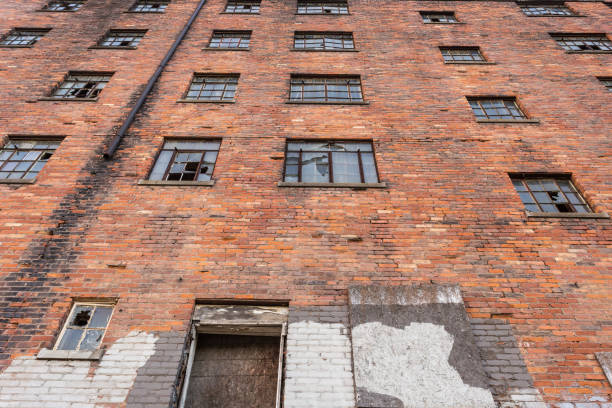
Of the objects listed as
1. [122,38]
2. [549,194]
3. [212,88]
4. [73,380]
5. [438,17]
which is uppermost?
[438,17]

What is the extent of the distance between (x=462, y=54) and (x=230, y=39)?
8722 millimetres

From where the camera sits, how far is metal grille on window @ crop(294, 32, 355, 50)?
11.3 metres

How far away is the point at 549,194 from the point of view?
22.9ft

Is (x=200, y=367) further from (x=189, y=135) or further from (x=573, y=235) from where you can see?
(x=573, y=235)

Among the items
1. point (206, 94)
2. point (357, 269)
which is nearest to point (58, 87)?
point (206, 94)

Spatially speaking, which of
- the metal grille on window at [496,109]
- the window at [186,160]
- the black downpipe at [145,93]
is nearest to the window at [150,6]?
the black downpipe at [145,93]

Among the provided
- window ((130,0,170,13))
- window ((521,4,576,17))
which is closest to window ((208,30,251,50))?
window ((130,0,170,13))

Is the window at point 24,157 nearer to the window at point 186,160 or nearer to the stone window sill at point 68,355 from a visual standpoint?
the window at point 186,160

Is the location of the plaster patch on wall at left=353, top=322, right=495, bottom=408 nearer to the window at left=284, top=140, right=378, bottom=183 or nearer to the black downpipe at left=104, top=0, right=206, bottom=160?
the window at left=284, top=140, right=378, bottom=183

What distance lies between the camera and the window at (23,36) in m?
11.3

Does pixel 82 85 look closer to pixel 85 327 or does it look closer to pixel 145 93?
pixel 145 93

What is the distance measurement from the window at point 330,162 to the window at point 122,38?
8.40 metres

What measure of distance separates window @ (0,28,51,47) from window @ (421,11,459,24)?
1523 cm

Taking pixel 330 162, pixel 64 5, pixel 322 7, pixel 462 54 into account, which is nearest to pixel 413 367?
pixel 330 162
